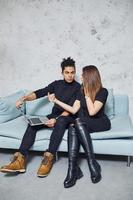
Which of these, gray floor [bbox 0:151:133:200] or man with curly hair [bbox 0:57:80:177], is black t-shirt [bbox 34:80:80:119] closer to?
man with curly hair [bbox 0:57:80:177]

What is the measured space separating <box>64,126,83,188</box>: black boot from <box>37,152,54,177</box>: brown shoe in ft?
0.65

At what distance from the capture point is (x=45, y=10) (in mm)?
3291

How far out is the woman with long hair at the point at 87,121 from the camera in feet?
8.11

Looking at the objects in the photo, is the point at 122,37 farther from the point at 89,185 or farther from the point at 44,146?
the point at 89,185

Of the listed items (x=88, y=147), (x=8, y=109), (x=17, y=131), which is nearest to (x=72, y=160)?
(x=88, y=147)

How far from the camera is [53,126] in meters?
2.80

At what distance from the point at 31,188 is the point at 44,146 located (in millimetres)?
519

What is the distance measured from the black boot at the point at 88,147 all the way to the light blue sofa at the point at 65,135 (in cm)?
14

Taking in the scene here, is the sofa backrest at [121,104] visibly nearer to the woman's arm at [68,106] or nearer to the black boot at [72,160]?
the woman's arm at [68,106]

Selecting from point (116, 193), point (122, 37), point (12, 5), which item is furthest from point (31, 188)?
point (12, 5)

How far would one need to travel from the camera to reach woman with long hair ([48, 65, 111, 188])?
8.11 ft

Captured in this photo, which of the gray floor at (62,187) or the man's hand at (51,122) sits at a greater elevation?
the man's hand at (51,122)

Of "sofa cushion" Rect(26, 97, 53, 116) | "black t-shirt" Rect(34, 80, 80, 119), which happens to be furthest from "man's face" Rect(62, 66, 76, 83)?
"sofa cushion" Rect(26, 97, 53, 116)

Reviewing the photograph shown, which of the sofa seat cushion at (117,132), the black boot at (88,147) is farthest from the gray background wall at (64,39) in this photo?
the black boot at (88,147)
